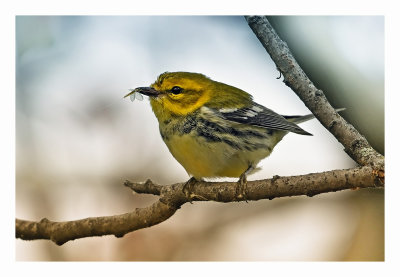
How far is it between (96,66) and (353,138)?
1263 millimetres

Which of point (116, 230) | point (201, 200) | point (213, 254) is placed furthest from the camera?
point (213, 254)

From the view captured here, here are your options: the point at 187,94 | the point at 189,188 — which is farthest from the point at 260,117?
the point at 189,188

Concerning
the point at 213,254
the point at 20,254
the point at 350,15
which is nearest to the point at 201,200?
the point at 213,254

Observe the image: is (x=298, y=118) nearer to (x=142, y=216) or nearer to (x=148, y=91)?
(x=148, y=91)

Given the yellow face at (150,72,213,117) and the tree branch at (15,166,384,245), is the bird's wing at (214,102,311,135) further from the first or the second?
the tree branch at (15,166,384,245)

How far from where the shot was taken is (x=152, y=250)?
2352 mm

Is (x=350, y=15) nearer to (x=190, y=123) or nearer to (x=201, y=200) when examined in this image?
(x=190, y=123)

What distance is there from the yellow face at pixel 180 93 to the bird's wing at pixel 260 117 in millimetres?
144

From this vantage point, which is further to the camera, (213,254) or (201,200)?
(213,254)

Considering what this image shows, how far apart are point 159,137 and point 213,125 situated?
0.34m

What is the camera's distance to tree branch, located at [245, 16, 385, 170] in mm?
2096

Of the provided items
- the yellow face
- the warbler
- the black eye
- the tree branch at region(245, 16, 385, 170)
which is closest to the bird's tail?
the warbler

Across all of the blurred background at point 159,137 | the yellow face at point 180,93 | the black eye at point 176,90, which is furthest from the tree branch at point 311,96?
the black eye at point 176,90
